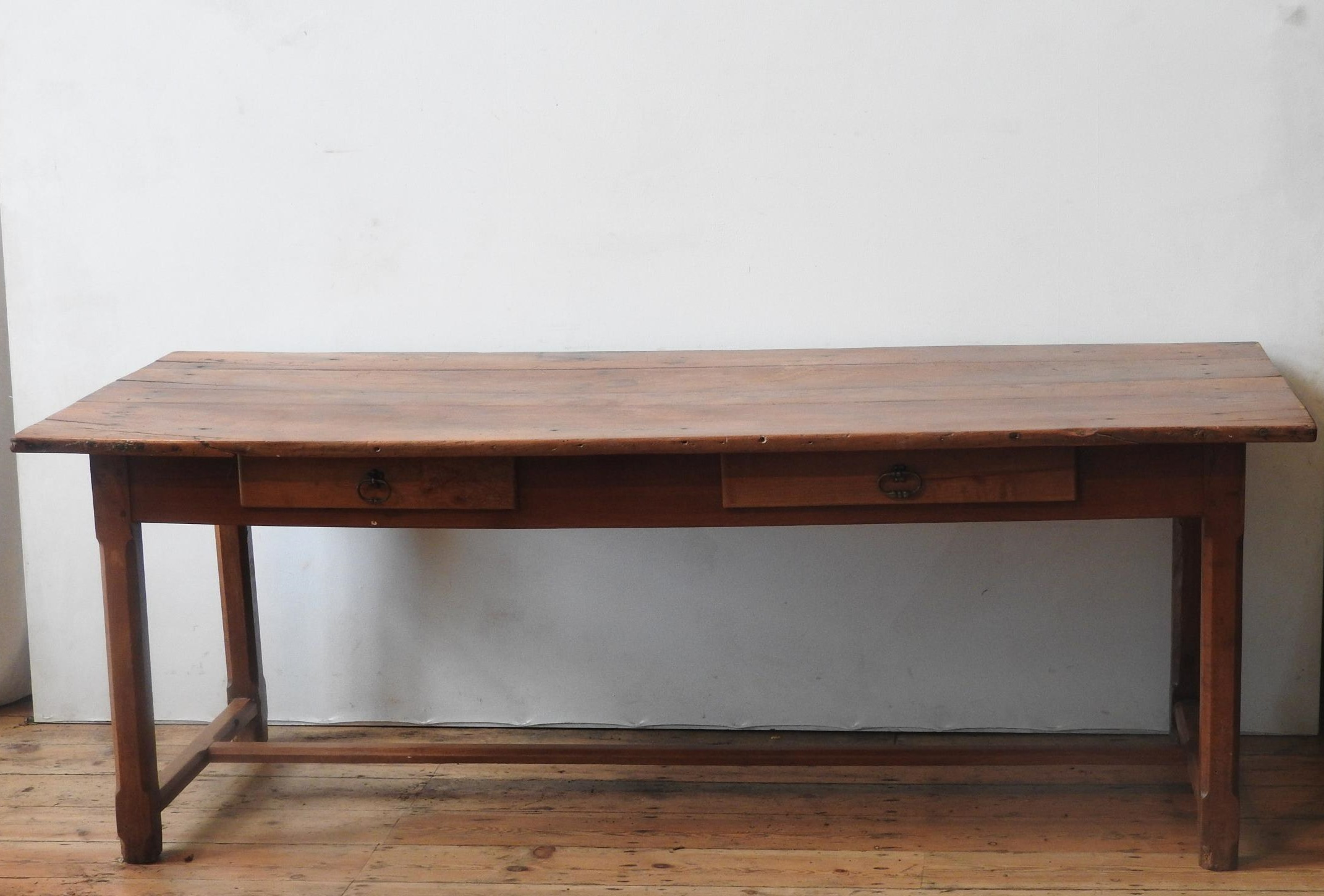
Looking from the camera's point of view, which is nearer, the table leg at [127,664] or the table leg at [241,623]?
the table leg at [127,664]

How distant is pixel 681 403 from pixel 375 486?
53cm

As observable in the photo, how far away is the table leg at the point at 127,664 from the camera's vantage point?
2291 mm

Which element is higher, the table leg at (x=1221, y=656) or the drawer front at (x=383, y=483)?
the drawer front at (x=383, y=483)

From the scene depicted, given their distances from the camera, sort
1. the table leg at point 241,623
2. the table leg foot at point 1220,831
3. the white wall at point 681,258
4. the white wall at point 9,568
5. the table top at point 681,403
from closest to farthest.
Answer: the table top at point 681,403 → the table leg foot at point 1220,831 → the white wall at point 681,258 → the table leg at point 241,623 → the white wall at point 9,568

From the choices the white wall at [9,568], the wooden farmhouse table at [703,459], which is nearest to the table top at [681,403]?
the wooden farmhouse table at [703,459]

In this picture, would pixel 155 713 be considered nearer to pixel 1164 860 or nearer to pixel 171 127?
pixel 171 127

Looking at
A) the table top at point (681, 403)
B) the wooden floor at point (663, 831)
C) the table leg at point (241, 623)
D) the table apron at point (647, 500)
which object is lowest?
the wooden floor at point (663, 831)

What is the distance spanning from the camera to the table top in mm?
2053

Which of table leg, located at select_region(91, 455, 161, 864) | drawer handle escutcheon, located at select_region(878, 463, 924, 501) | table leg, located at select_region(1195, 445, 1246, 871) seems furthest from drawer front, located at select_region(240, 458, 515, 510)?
table leg, located at select_region(1195, 445, 1246, 871)

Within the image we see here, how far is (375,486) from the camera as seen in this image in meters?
2.18

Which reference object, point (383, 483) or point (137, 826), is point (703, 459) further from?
point (137, 826)

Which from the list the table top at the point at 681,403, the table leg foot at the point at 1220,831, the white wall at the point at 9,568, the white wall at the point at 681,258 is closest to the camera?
the table top at the point at 681,403

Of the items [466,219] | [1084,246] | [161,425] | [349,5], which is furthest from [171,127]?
[1084,246]

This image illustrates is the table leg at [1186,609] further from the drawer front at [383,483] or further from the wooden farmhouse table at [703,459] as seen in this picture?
the drawer front at [383,483]
